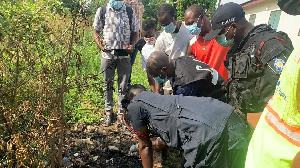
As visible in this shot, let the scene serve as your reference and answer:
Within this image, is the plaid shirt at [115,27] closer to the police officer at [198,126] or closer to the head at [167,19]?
the head at [167,19]

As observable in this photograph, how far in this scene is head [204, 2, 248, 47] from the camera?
96.9 inches

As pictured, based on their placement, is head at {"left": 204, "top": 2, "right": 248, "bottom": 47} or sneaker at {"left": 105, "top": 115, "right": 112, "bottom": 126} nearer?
head at {"left": 204, "top": 2, "right": 248, "bottom": 47}

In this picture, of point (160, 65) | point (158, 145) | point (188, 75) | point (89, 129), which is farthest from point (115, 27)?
point (158, 145)

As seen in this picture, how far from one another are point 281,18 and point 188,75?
8.24 metres

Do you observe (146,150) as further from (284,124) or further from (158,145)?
(284,124)

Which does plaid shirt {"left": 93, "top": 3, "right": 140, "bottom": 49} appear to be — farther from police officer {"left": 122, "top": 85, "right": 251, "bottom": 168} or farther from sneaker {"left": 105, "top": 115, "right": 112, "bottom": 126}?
police officer {"left": 122, "top": 85, "right": 251, "bottom": 168}

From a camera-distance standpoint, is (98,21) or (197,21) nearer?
(197,21)

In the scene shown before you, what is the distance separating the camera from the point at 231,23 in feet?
8.12

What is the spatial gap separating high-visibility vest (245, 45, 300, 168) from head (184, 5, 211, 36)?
2.71 m

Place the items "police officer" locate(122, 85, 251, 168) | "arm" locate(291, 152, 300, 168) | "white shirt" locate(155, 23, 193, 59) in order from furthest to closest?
1. "white shirt" locate(155, 23, 193, 59)
2. "police officer" locate(122, 85, 251, 168)
3. "arm" locate(291, 152, 300, 168)

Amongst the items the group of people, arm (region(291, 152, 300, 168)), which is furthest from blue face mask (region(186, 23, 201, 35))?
arm (region(291, 152, 300, 168))

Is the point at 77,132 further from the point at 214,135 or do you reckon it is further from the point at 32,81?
the point at 214,135

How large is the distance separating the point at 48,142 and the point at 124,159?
4.16ft

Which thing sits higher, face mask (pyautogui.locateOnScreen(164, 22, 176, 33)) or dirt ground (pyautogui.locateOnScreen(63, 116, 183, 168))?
face mask (pyautogui.locateOnScreen(164, 22, 176, 33))
